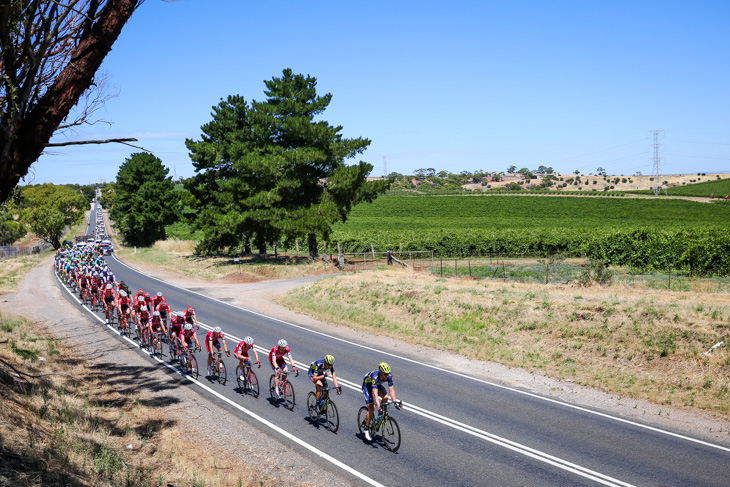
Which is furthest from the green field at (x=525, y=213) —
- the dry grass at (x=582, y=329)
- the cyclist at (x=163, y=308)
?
the cyclist at (x=163, y=308)

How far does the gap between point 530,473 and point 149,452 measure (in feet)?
22.5

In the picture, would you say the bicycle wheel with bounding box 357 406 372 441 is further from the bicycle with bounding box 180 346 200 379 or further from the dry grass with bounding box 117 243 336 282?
the dry grass with bounding box 117 243 336 282

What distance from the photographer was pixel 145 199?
7788cm

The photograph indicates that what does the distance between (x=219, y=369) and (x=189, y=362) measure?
1.10m

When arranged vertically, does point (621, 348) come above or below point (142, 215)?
below

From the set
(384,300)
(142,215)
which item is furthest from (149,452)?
(142,215)

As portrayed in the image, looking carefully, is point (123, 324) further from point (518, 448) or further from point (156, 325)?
point (518, 448)

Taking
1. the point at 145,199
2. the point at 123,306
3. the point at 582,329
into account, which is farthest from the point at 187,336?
the point at 145,199

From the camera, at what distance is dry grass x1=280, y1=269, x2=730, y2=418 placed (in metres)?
14.3

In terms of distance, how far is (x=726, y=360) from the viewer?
46.5 feet

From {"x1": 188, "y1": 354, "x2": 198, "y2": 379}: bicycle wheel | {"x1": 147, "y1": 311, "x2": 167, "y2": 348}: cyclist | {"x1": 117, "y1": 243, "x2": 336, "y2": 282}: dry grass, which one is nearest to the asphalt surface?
{"x1": 188, "y1": 354, "x2": 198, "y2": 379}: bicycle wheel

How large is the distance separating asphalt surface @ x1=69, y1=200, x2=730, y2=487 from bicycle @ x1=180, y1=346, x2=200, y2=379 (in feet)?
1.33

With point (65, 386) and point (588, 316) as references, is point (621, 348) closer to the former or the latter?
point (588, 316)

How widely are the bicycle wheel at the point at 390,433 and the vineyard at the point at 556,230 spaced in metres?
28.8
